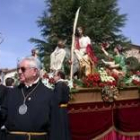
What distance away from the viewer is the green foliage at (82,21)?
96.6 feet

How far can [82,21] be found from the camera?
2912cm

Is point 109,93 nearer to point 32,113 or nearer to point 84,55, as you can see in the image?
point 84,55

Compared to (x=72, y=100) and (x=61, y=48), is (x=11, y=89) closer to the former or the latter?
(x=72, y=100)

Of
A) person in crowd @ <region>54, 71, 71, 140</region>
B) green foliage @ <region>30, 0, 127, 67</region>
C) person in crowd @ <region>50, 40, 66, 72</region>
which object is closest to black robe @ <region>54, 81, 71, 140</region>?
person in crowd @ <region>54, 71, 71, 140</region>

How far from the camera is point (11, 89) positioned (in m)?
5.32

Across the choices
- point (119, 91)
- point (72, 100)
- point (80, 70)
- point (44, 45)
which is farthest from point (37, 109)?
point (44, 45)

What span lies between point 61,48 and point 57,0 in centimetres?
1982

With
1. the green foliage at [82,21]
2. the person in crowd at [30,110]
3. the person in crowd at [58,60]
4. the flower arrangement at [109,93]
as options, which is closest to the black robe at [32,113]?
the person in crowd at [30,110]

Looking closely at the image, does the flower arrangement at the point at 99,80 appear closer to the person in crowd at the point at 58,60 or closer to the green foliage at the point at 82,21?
the person in crowd at the point at 58,60

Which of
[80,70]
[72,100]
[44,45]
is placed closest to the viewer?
[72,100]

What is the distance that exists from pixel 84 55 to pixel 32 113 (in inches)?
258

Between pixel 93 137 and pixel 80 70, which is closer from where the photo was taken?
pixel 93 137

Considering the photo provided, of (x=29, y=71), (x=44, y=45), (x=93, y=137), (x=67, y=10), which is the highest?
(x=67, y=10)

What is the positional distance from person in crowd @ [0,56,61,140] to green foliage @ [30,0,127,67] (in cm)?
2331
